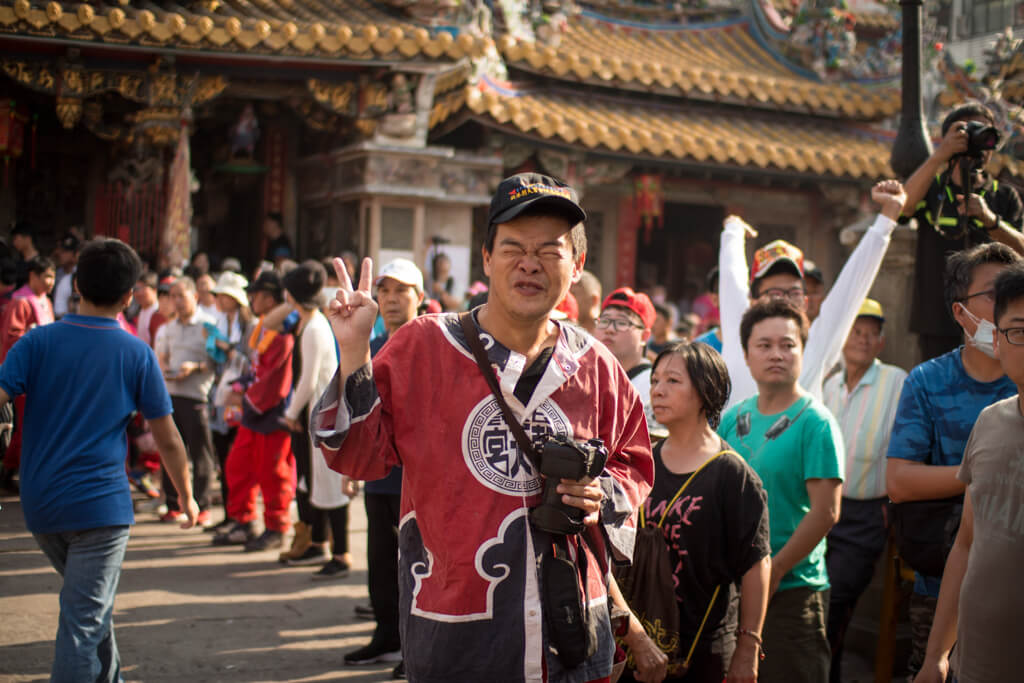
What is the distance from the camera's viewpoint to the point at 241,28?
28.6 feet

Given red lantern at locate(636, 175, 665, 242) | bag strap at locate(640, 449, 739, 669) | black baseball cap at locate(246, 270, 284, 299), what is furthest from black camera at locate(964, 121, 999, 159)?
red lantern at locate(636, 175, 665, 242)

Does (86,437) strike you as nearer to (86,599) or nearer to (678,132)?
(86,599)

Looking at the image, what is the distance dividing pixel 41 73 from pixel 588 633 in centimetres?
850

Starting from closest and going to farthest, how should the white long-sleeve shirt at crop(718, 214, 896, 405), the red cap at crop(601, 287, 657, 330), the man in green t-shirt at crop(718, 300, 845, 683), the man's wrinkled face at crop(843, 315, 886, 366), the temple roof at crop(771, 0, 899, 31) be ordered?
the man in green t-shirt at crop(718, 300, 845, 683), the white long-sleeve shirt at crop(718, 214, 896, 405), the red cap at crop(601, 287, 657, 330), the man's wrinkled face at crop(843, 315, 886, 366), the temple roof at crop(771, 0, 899, 31)

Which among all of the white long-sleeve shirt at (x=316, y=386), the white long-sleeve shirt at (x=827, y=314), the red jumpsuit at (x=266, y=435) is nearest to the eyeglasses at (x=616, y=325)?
the white long-sleeve shirt at (x=827, y=314)

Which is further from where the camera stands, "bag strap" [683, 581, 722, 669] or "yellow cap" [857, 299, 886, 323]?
"yellow cap" [857, 299, 886, 323]

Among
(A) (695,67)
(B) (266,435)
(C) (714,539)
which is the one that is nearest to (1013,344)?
(C) (714,539)

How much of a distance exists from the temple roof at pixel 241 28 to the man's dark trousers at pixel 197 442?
10.6ft

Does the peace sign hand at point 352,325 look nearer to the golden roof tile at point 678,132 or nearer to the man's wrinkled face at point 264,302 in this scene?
the man's wrinkled face at point 264,302

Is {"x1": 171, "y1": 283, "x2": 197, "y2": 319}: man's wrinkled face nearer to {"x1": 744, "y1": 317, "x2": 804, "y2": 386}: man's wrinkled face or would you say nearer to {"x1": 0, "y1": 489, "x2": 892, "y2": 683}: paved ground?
{"x1": 0, "y1": 489, "x2": 892, "y2": 683}: paved ground

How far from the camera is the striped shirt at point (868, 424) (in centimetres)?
440

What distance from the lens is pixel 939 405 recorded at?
10.4 ft

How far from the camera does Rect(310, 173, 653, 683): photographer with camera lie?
83.0 inches

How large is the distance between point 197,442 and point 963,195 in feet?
17.9
